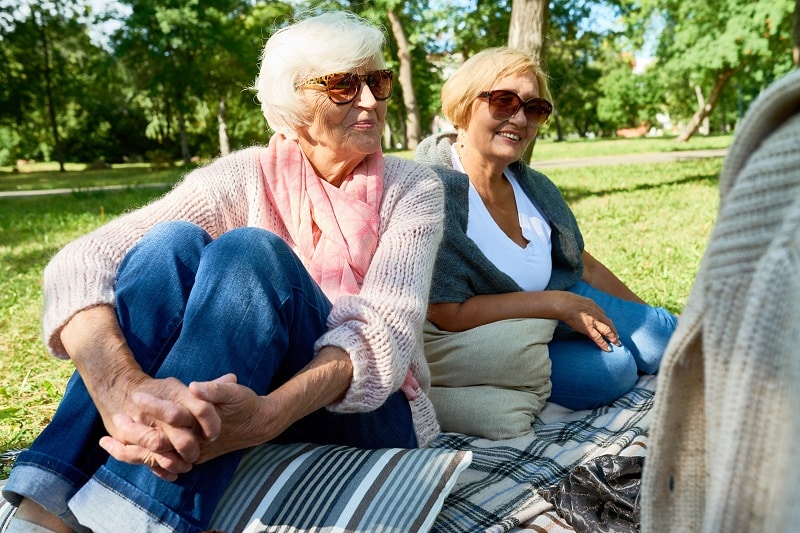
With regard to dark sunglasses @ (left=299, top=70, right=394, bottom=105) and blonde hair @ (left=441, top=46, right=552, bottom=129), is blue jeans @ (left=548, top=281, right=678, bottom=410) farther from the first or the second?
dark sunglasses @ (left=299, top=70, right=394, bottom=105)

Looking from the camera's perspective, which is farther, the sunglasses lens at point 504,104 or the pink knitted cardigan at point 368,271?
the sunglasses lens at point 504,104

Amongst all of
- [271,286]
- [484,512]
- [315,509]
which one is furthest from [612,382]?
[271,286]

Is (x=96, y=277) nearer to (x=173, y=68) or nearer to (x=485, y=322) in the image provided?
(x=485, y=322)

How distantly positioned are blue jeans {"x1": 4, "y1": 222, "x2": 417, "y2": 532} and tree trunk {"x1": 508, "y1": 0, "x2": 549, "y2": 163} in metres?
6.07

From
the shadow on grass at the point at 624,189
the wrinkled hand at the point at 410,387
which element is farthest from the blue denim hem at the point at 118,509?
the shadow on grass at the point at 624,189

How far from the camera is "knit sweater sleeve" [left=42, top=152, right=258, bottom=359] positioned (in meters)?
2.03

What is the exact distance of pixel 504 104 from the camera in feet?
10.9

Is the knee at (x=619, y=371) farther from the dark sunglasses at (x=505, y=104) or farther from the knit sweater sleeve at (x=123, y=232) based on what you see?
the knit sweater sleeve at (x=123, y=232)

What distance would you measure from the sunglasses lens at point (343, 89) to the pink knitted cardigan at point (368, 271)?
294 mm

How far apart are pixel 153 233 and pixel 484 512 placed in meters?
1.32

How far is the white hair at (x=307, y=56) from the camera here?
2.52 m

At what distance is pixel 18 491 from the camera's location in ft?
5.93

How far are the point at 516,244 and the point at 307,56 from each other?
129cm

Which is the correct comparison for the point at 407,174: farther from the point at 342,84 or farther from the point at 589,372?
the point at 589,372
